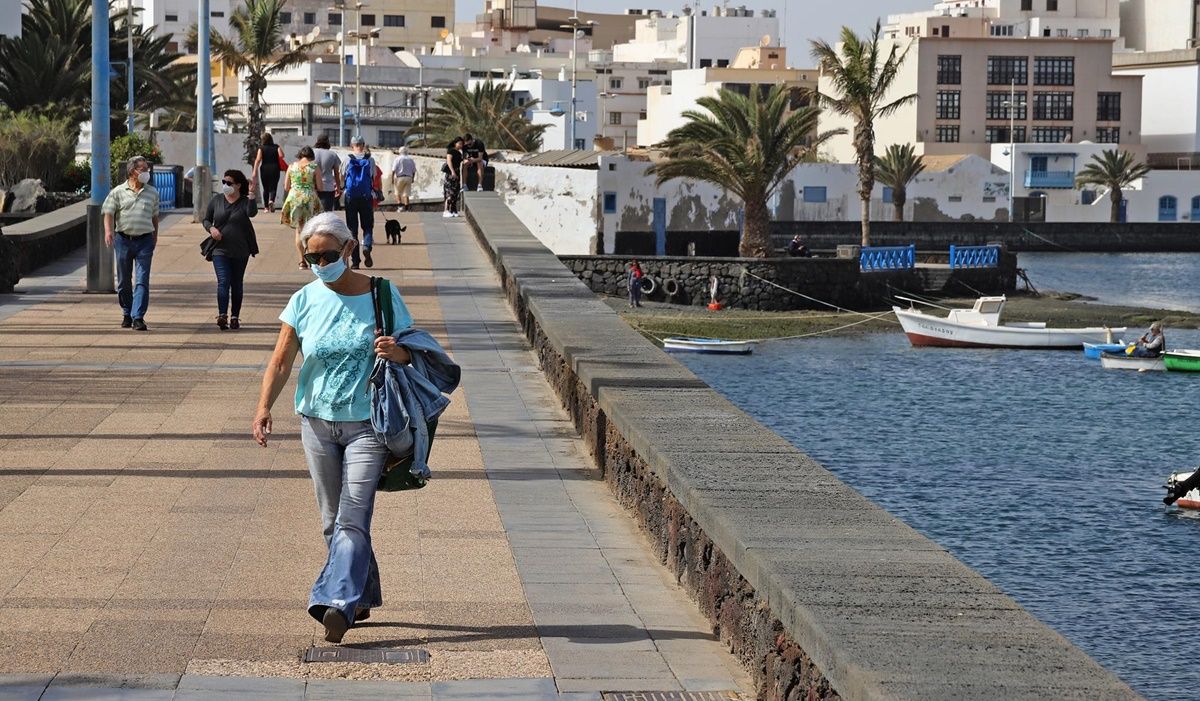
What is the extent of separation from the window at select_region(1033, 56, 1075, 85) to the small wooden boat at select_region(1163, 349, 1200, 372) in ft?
212

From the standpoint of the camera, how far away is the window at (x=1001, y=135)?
11044 centimetres

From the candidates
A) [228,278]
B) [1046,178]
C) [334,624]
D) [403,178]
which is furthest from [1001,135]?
[334,624]

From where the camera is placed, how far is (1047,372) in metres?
50.6

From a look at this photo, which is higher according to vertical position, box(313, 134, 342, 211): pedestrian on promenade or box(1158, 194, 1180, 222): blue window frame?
box(1158, 194, 1180, 222): blue window frame

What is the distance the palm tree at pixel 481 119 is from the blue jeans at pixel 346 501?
212 ft

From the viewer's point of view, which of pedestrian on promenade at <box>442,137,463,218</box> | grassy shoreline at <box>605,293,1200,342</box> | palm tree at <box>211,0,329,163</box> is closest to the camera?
pedestrian on promenade at <box>442,137,463,218</box>

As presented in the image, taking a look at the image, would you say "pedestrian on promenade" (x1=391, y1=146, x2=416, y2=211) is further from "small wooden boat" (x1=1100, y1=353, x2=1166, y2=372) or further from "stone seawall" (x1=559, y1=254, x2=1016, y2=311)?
"stone seawall" (x1=559, y1=254, x2=1016, y2=311)

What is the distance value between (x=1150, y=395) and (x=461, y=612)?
41364mm

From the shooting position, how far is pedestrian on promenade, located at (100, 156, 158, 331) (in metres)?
15.8

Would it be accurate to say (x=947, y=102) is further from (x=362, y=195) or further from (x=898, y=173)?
(x=362, y=195)

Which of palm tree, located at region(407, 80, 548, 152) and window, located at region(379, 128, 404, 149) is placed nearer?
palm tree, located at region(407, 80, 548, 152)

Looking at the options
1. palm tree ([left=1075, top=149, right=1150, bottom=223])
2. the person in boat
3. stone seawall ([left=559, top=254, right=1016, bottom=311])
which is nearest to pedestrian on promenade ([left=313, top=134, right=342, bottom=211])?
the person in boat

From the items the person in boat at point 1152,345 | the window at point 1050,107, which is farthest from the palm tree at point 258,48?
the window at point 1050,107

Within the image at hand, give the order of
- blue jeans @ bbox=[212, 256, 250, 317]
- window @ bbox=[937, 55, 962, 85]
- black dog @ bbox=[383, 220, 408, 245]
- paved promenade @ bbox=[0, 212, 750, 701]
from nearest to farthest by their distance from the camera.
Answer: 1. paved promenade @ bbox=[0, 212, 750, 701]
2. blue jeans @ bbox=[212, 256, 250, 317]
3. black dog @ bbox=[383, 220, 408, 245]
4. window @ bbox=[937, 55, 962, 85]
